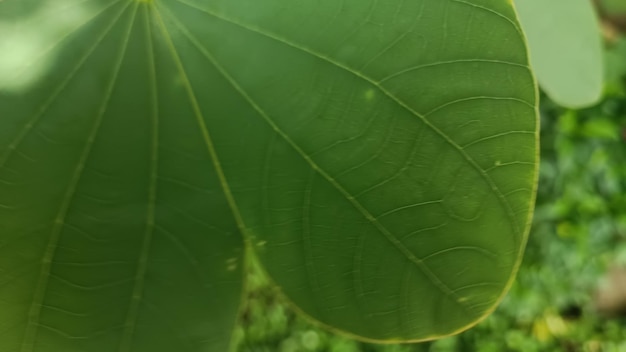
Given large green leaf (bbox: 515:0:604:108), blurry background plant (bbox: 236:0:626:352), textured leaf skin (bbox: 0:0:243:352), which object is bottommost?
blurry background plant (bbox: 236:0:626:352)

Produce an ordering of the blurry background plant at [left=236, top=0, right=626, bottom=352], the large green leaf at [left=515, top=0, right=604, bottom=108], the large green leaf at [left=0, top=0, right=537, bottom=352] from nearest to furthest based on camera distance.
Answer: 1. the large green leaf at [left=0, top=0, right=537, bottom=352]
2. the large green leaf at [left=515, top=0, right=604, bottom=108]
3. the blurry background plant at [left=236, top=0, right=626, bottom=352]

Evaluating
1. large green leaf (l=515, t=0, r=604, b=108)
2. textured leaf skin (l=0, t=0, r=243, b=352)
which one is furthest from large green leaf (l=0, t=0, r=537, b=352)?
large green leaf (l=515, t=0, r=604, b=108)

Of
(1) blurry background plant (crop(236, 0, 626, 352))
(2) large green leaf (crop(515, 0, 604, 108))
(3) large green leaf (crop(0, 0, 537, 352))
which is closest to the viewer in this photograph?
(3) large green leaf (crop(0, 0, 537, 352))

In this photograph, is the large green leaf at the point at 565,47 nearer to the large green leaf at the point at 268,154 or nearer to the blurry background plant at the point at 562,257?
the large green leaf at the point at 268,154

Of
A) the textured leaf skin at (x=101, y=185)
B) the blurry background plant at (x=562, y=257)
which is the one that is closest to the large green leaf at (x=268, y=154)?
the textured leaf skin at (x=101, y=185)

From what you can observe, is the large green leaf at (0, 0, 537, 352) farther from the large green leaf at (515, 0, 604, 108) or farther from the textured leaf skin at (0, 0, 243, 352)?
the large green leaf at (515, 0, 604, 108)

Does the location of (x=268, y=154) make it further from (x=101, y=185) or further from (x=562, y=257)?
(x=562, y=257)

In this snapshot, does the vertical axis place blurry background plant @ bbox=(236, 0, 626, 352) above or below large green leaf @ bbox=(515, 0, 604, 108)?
below
